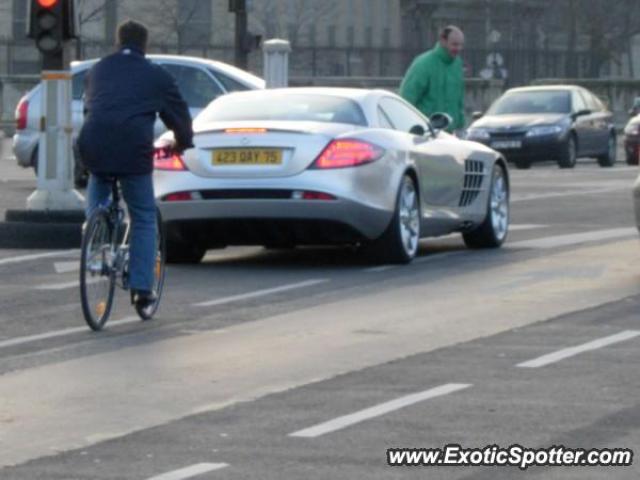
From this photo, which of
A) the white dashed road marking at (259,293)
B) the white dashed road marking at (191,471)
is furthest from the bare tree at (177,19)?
the white dashed road marking at (191,471)

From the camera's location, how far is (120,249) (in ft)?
39.2

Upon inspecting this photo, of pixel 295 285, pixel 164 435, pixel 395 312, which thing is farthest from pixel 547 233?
pixel 164 435

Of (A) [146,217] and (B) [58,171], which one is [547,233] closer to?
(B) [58,171]

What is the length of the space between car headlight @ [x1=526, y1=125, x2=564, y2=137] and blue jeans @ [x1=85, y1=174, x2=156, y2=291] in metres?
25.5

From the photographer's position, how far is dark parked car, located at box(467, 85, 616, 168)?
122ft

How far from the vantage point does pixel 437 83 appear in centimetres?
2005

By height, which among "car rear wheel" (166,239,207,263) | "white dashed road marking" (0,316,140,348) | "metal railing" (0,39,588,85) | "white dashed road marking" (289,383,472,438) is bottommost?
"metal railing" (0,39,588,85)

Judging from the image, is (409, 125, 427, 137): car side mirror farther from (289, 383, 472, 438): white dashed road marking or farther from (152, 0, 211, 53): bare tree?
(152, 0, 211, 53): bare tree

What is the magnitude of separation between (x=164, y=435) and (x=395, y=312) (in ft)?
14.1

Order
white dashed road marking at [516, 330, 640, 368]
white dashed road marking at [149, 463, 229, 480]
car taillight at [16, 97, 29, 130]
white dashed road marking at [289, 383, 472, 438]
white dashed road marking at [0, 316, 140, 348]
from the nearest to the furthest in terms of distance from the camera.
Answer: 1. white dashed road marking at [149, 463, 229, 480]
2. white dashed road marking at [289, 383, 472, 438]
3. white dashed road marking at [516, 330, 640, 368]
4. white dashed road marking at [0, 316, 140, 348]
5. car taillight at [16, 97, 29, 130]

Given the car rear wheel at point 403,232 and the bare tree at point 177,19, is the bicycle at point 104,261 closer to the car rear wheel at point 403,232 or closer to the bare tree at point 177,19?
the car rear wheel at point 403,232

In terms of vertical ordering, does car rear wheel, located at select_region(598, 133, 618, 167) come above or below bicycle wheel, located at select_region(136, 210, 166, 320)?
below

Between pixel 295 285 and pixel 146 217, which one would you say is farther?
pixel 295 285

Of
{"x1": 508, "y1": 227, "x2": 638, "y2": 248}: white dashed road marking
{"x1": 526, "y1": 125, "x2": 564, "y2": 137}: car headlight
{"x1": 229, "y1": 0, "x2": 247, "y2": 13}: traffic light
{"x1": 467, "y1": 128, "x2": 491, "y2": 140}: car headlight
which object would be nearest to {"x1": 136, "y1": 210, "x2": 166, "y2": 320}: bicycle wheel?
{"x1": 508, "y1": 227, "x2": 638, "y2": 248}: white dashed road marking
